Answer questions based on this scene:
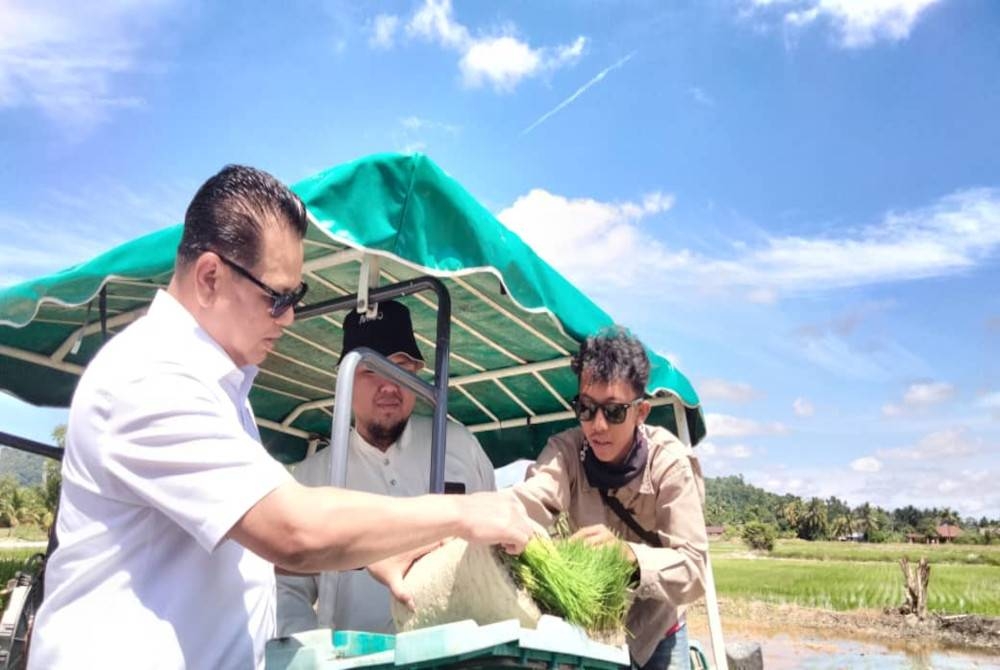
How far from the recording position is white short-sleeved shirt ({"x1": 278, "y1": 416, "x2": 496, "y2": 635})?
2938 millimetres

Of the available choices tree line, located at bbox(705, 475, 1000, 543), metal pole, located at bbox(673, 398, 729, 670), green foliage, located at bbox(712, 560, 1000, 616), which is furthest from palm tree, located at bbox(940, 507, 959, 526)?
metal pole, located at bbox(673, 398, 729, 670)

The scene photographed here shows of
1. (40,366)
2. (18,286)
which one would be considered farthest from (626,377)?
(40,366)

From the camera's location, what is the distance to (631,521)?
2902mm

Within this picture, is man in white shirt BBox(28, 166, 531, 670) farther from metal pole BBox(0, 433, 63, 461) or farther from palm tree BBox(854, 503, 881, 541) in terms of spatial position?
palm tree BBox(854, 503, 881, 541)

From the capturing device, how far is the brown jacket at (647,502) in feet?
8.84

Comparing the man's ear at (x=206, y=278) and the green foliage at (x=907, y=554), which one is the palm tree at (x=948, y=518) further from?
the man's ear at (x=206, y=278)

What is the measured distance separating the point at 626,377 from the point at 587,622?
1.40m

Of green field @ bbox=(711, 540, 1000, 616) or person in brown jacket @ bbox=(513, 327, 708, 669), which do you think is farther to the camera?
green field @ bbox=(711, 540, 1000, 616)

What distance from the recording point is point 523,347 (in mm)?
3865

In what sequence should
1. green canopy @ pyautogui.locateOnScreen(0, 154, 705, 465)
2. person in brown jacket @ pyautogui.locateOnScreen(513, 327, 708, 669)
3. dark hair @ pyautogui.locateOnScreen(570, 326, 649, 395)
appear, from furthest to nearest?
dark hair @ pyautogui.locateOnScreen(570, 326, 649, 395)
person in brown jacket @ pyautogui.locateOnScreen(513, 327, 708, 669)
green canopy @ pyautogui.locateOnScreen(0, 154, 705, 465)

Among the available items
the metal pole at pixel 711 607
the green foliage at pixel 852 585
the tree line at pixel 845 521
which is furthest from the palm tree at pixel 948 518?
the metal pole at pixel 711 607

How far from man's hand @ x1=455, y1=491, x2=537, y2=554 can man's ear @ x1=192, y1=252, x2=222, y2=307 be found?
2.14ft

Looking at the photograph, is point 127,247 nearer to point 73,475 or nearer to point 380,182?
point 380,182

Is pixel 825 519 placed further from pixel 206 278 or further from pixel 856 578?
pixel 206 278
